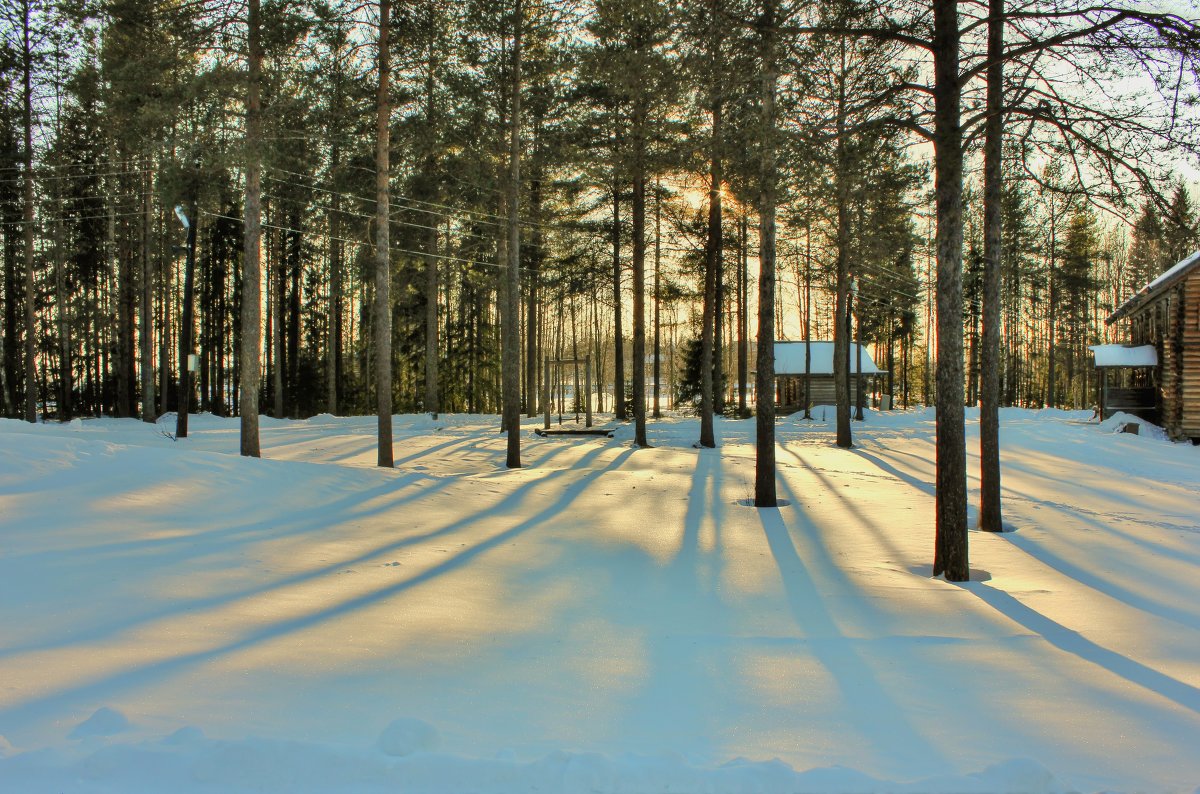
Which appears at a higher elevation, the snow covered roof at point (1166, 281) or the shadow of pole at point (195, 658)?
the snow covered roof at point (1166, 281)

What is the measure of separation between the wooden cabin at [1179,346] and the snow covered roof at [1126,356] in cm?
38

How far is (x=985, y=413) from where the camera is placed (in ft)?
28.3

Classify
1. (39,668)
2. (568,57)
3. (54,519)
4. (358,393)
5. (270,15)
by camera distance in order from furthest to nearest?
(358,393) → (568,57) → (270,15) → (54,519) → (39,668)

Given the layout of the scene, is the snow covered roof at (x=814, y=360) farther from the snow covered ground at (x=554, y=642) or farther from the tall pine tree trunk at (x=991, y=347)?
the tall pine tree trunk at (x=991, y=347)

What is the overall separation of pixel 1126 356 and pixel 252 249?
97.6 feet

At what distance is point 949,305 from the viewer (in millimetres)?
6387

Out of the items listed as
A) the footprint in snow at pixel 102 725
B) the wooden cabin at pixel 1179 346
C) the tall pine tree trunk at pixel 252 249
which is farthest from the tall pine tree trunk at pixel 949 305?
the wooden cabin at pixel 1179 346

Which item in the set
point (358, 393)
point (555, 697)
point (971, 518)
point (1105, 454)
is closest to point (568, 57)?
point (971, 518)

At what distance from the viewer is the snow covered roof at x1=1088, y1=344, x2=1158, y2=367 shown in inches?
970

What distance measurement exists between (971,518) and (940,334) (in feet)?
13.9

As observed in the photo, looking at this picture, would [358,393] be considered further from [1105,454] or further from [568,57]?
[1105,454]

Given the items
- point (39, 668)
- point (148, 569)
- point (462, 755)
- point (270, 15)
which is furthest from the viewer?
point (270, 15)

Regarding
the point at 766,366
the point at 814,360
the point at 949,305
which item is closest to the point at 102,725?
the point at 949,305

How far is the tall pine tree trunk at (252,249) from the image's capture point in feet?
35.7
